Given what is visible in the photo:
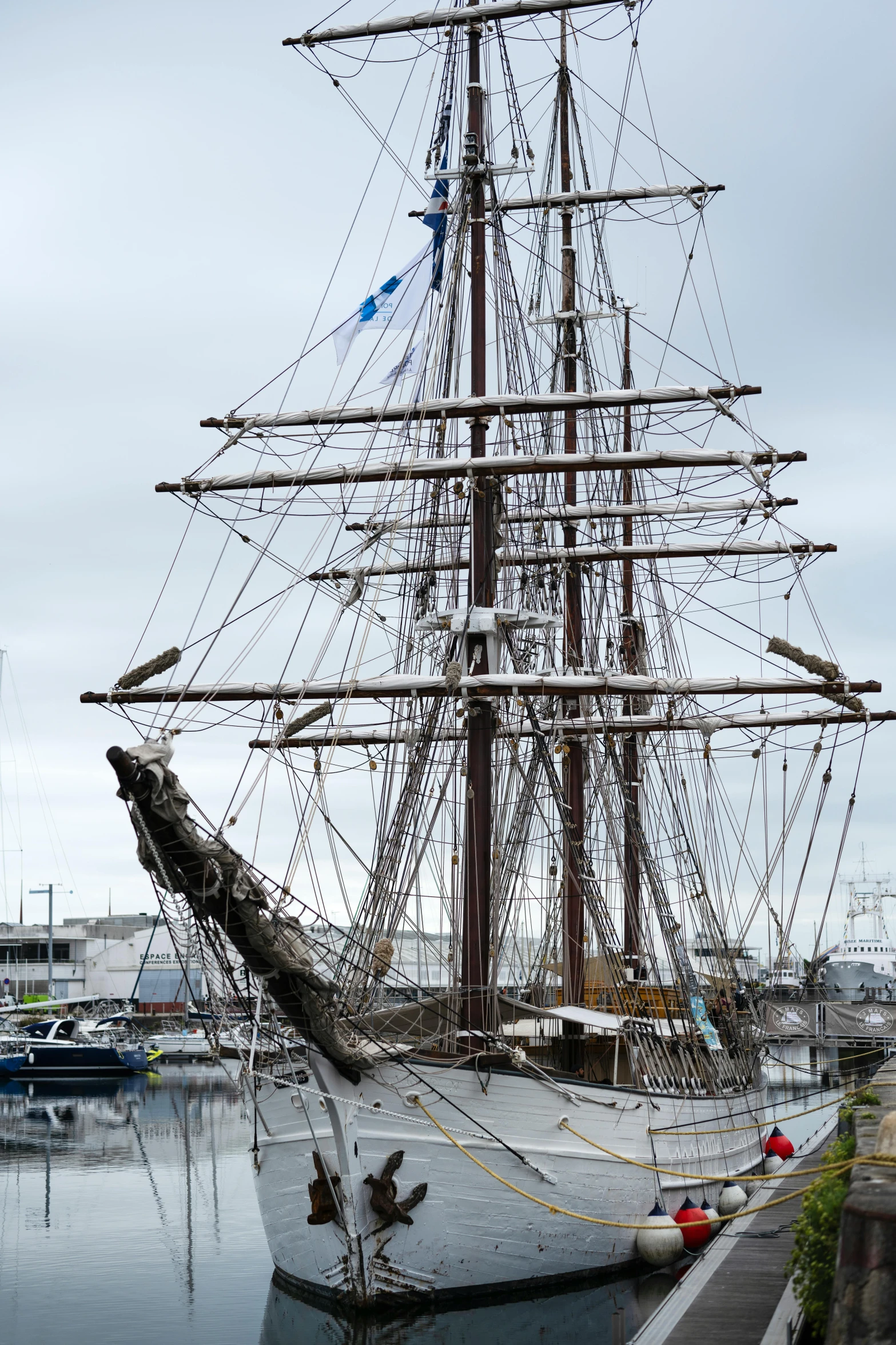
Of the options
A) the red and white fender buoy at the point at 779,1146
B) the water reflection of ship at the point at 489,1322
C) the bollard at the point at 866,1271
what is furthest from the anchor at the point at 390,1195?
the red and white fender buoy at the point at 779,1146

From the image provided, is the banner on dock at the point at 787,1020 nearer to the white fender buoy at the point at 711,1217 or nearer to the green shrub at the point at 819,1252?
the white fender buoy at the point at 711,1217

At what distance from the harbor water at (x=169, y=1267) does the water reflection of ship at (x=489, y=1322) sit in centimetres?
2

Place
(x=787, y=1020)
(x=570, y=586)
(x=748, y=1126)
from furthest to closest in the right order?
(x=787, y=1020)
(x=570, y=586)
(x=748, y=1126)

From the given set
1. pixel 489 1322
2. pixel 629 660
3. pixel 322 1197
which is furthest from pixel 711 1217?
pixel 629 660

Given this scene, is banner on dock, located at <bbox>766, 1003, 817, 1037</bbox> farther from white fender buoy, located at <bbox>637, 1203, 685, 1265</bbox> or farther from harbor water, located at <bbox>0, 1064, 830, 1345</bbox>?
white fender buoy, located at <bbox>637, 1203, 685, 1265</bbox>

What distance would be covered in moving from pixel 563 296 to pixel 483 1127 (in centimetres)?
2365

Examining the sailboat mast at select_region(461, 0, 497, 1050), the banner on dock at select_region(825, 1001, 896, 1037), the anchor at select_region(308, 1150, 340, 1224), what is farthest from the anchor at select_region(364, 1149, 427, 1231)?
the banner on dock at select_region(825, 1001, 896, 1037)

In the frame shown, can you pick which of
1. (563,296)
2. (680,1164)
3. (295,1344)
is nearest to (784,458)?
(563,296)

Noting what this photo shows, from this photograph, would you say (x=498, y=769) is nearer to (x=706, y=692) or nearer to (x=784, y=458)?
(x=706, y=692)

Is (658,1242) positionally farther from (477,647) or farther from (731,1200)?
(477,647)

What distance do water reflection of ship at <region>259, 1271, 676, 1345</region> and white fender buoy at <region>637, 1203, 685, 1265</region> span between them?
0.57m

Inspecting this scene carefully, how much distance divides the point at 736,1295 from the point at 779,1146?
1928 cm

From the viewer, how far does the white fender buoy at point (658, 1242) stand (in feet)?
71.5

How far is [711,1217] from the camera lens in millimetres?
22734
